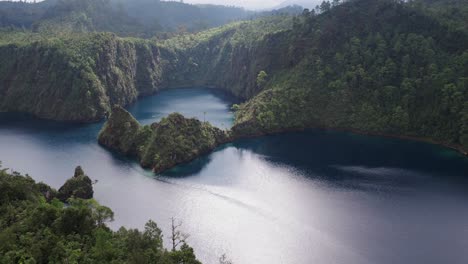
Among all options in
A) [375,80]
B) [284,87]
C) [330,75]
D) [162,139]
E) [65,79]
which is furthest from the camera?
[65,79]

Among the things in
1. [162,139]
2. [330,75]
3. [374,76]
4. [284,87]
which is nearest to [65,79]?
[162,139]

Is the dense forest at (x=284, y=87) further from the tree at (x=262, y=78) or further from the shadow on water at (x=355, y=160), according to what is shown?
the shadow on water at (x=355, y=160)

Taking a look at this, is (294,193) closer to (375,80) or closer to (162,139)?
(162,139)

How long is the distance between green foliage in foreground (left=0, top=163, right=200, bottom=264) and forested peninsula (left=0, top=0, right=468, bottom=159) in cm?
6638

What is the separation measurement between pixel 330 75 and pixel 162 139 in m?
56.6

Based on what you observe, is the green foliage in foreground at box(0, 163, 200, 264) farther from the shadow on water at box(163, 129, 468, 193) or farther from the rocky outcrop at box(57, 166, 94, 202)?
the shadow on water at box(163, 129, 468, 193)

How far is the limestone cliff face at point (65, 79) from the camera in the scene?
461 feet

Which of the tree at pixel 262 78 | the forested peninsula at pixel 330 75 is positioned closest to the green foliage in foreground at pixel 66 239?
the forested peninsula at pixel 330 75

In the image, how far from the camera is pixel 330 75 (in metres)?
128

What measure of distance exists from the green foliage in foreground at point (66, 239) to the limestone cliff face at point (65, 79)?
85676mm

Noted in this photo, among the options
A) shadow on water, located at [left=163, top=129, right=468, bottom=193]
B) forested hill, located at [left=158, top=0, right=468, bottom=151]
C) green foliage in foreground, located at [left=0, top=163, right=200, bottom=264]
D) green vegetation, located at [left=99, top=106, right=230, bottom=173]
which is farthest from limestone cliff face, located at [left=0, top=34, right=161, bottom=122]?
green foliage in foreground, located at [left=0, top=163, right=200, bottom=264]

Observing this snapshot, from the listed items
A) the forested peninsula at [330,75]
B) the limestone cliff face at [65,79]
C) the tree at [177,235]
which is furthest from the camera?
the limestone cliff face at [65,79]

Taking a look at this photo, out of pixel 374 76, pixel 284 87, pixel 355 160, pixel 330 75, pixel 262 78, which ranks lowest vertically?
pixel 355 160

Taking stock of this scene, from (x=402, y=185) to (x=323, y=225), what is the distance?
73.9 feet
